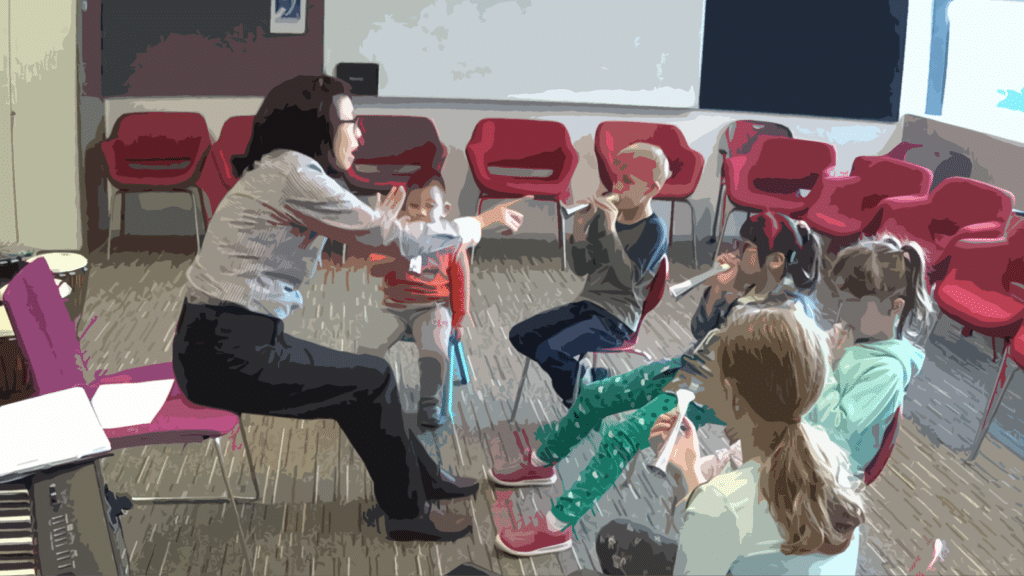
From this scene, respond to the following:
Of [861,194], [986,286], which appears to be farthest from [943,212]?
[986,286]

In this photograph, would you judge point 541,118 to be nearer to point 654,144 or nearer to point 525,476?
point 654,144

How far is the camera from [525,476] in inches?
122

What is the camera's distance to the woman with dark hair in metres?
2.42

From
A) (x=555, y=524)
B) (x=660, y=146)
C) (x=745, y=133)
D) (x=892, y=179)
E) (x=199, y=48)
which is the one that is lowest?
(x=555, y=524)

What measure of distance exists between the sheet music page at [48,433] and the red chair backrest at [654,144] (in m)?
4.91

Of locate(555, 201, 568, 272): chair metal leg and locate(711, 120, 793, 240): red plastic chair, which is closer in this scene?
locate(555, 201, 568, 272): chair metal leg

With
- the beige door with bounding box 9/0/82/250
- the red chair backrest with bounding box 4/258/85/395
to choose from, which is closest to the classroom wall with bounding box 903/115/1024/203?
the red chair backrest with bounding box 4/258/85/395

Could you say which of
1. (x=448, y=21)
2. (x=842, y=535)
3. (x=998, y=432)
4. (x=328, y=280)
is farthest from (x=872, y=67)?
(x=842, y=535)

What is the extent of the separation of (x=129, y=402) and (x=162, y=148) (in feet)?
13.4

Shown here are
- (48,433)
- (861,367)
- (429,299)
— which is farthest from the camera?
(429,299)

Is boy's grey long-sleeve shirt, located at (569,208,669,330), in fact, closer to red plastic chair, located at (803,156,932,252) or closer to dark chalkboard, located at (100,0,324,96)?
red plastic chair, located at (803,156,932,252)

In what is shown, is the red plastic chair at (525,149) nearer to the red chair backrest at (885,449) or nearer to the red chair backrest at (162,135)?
the red chair backrest at (162,135)

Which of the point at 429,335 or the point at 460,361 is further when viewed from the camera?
the point at 460,361

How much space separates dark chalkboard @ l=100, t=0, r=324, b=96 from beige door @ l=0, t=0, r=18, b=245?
775 millimetres
